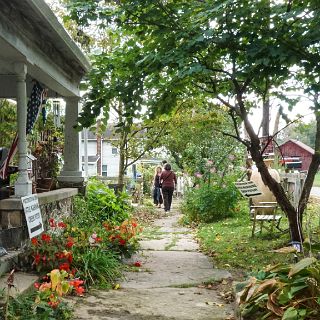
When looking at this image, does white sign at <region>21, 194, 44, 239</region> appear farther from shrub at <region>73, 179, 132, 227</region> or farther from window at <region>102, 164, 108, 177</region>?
window at <region>102, 164, 108, 177</region>

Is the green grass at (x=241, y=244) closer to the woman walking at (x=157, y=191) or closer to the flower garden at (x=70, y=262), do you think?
the flower garden at (x=70, y=262)

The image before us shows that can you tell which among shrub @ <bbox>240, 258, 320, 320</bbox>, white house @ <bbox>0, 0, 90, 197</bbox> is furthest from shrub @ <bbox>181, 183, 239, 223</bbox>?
shrub @ <bbox>240, 258, 320, 320</bbox>

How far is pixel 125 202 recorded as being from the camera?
10414mm

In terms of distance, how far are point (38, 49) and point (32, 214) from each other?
7.33 feet

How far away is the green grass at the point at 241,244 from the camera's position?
697cm

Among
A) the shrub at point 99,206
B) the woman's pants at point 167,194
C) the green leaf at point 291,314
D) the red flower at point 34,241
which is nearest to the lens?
the green leaf at point 291,314

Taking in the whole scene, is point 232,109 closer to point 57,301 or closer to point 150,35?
point 150,35

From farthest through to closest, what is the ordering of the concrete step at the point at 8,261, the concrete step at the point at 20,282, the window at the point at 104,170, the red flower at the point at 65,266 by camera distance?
the window at the point at 104,170, the red flower at the point at 65,266, the concrete step at the point at 8,261, the concrete step at the point at 20,282

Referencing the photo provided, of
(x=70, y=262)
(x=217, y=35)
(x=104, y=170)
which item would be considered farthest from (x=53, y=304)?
(x=104, y=170)

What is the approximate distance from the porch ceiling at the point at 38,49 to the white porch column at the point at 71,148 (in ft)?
1.15

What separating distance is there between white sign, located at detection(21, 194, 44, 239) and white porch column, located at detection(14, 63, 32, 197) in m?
0.23

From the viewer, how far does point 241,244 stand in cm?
866

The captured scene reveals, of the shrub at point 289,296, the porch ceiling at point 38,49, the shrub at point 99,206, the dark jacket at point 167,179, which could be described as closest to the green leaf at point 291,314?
the shrub at point 289,296

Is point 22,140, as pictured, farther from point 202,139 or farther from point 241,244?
point 202,139
